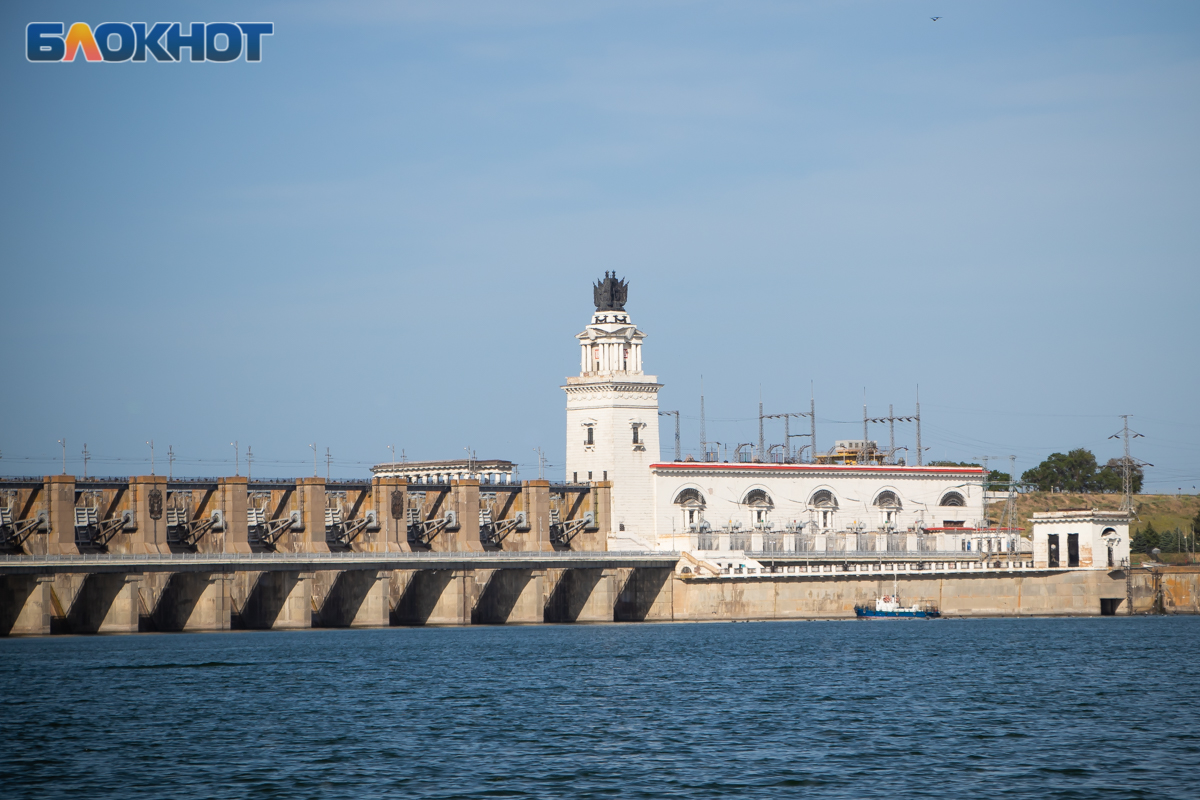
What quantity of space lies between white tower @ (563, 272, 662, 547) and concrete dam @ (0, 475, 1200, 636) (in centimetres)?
268

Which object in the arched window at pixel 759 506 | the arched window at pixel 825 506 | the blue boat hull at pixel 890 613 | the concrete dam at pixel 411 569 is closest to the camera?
the concrete dam at pixel 411 569

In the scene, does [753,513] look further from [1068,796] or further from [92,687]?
[1068,796]

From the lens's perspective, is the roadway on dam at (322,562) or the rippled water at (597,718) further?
the roadway on dam at (322,562)

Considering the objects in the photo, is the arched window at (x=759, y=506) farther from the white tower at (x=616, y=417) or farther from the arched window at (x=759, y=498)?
the white tower at (x=616, y=417)

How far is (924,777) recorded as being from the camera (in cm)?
5153

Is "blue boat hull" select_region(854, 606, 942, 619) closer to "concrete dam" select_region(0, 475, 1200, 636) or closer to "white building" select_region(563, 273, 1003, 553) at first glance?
"concrete dam" select_region(0, 475, 1200, 636)

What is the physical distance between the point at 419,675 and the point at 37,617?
119 ft

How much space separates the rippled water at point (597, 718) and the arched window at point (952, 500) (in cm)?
5335

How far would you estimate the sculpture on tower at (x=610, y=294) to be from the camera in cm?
15400

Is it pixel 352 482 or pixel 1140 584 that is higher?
pixel 352 482

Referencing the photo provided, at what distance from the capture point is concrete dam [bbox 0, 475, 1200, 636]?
11575 centimetres

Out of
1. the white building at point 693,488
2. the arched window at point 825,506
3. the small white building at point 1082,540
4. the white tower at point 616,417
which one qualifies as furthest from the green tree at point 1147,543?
the white tower at point 616,417

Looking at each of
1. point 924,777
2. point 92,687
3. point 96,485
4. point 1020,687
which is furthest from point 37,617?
point 924,777

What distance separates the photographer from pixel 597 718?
2655 inches
